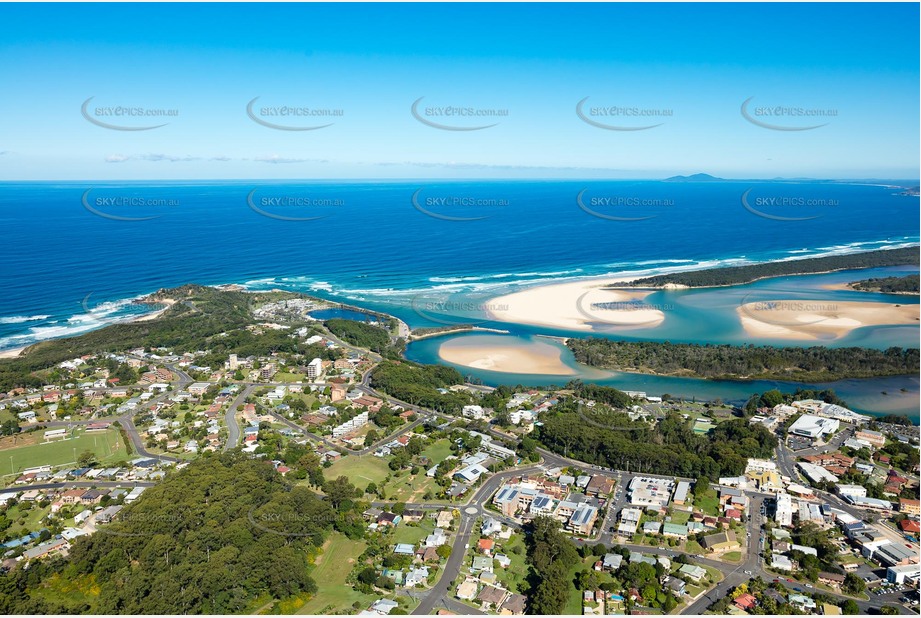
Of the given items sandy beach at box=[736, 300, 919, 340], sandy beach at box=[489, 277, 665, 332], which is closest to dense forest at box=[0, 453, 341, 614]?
sandy beach at box=[489, 277, 665, 332]

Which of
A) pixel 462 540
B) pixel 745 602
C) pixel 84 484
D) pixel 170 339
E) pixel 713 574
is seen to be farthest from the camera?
pixel 170 339

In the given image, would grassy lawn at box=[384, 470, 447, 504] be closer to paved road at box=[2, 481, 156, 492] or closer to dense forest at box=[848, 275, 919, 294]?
paved road at box=[2, 481, 156, 492]

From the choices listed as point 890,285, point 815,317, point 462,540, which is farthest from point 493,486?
point 890,285

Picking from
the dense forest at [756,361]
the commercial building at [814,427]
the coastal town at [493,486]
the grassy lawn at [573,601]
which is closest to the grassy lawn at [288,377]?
the coastal town at [493,486]

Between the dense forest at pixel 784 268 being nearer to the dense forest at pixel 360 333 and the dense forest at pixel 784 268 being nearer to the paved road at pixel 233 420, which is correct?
the dense forest at pixel 360 333

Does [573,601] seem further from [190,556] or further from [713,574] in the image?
[190,556]

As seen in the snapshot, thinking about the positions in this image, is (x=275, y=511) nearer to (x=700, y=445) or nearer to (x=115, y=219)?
(x=700, y=445)

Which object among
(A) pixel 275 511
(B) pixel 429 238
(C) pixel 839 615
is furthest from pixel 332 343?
(B) pixel 429 238
